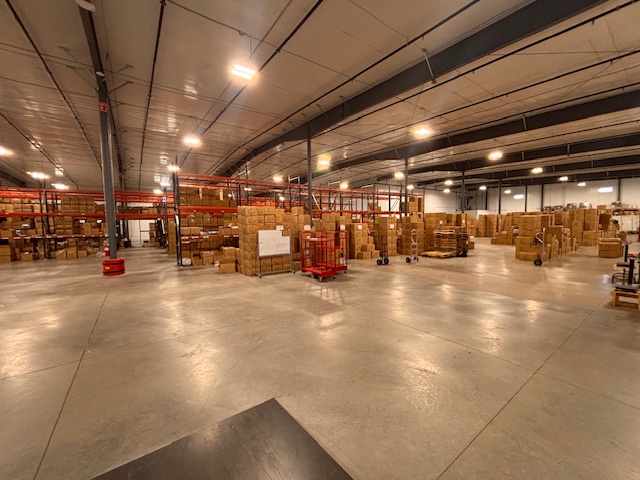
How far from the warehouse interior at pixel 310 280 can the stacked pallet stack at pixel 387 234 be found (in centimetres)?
11

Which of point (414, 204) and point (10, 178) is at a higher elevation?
point (10, 178)

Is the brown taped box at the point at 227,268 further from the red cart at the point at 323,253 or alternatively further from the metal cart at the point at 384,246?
the metal cart at the point at 384,246

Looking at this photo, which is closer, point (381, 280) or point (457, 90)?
point (381, 280)

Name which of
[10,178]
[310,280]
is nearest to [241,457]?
[310,280]

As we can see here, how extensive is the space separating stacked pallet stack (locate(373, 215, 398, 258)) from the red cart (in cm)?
392

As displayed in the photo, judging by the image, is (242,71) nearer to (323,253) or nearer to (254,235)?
(254,235)

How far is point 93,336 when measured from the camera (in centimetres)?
404

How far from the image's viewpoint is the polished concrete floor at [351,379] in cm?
194

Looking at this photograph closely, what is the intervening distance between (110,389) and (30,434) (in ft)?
2.05

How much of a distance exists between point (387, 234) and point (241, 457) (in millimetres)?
11630

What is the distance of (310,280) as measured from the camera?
25.6 feet

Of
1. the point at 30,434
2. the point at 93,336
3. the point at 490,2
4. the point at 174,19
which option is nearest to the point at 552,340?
the point at 30,434

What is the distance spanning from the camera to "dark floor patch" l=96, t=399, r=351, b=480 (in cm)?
176

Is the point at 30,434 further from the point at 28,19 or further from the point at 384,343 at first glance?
the point at 28,19
